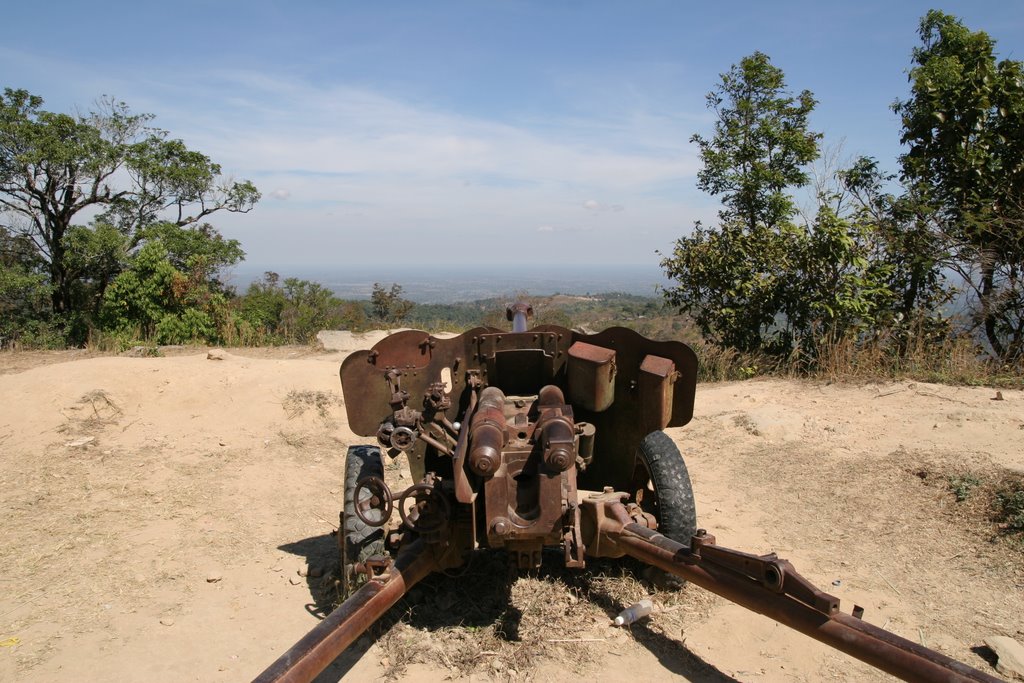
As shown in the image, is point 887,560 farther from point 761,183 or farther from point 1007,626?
point 761,183

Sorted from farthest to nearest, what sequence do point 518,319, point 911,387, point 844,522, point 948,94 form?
1. point 948,94
2. point 911,387
3. point 844,522
4. point 518,319

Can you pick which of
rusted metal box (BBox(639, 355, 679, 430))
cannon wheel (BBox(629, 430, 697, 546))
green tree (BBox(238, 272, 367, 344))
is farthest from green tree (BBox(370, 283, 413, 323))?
rusted metal box (BBox(639, 355, 679, 430))

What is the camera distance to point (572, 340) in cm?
406

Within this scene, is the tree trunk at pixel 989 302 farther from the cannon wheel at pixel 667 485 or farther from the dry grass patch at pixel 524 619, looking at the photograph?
the dry grass patch at pixel 524 619

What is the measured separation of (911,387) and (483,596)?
5.36 meters

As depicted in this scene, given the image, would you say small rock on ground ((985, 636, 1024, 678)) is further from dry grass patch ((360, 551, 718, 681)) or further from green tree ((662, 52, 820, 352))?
green tree ((662, 52, 820, 352))

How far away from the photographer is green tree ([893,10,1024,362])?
816 cm

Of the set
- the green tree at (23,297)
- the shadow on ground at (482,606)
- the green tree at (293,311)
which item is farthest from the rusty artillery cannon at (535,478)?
the green tree at (23,297)

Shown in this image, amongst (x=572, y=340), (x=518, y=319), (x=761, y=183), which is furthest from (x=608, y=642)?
(x=761, y=183)

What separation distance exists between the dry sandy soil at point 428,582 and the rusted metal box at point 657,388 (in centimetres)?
98

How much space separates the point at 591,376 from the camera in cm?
377

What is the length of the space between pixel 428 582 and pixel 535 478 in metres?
1.26

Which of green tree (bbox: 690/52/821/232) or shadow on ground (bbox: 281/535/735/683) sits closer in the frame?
shadow on ground (bbox: 281/535/735/683)

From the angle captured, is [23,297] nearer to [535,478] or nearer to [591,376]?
[591,376]
